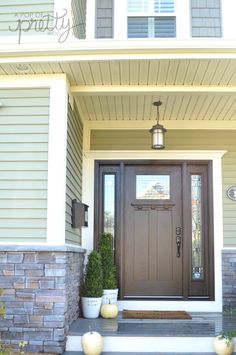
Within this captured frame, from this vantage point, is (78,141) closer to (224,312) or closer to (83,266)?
(83,266)

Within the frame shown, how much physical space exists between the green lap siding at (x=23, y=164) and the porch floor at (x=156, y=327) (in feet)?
3.64

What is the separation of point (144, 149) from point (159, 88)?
1477 millimetres

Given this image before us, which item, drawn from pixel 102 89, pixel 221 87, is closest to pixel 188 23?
pixel 221 87

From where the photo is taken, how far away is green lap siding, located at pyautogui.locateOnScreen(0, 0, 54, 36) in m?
4.43

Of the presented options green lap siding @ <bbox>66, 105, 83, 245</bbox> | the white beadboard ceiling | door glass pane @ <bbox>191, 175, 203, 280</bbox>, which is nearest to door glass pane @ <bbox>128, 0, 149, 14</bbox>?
the white beadboard ceiling

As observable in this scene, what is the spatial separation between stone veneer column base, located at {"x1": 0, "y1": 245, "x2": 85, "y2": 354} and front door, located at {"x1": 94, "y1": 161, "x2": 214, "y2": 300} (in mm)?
1906

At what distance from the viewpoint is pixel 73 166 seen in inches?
206

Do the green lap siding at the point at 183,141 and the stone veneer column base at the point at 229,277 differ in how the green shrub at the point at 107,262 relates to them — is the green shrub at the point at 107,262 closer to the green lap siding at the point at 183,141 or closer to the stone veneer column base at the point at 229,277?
the green lap siding at the point at 183,141

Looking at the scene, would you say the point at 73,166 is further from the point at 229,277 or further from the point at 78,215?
the point at 229,277

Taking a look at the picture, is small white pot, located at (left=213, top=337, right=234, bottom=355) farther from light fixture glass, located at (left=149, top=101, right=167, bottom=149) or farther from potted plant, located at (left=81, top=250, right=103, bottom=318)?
light fixture glass, located at (left=149, top=101, right=167, bottom=149)

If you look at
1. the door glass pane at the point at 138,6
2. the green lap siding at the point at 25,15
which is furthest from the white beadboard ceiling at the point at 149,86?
the door glass pane at the point at 138,6

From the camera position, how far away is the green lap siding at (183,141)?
6156mm

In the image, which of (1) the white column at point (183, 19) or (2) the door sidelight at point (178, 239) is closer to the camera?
(1) the white column at point (183, 19)

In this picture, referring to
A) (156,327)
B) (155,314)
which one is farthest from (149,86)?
(155,314)
